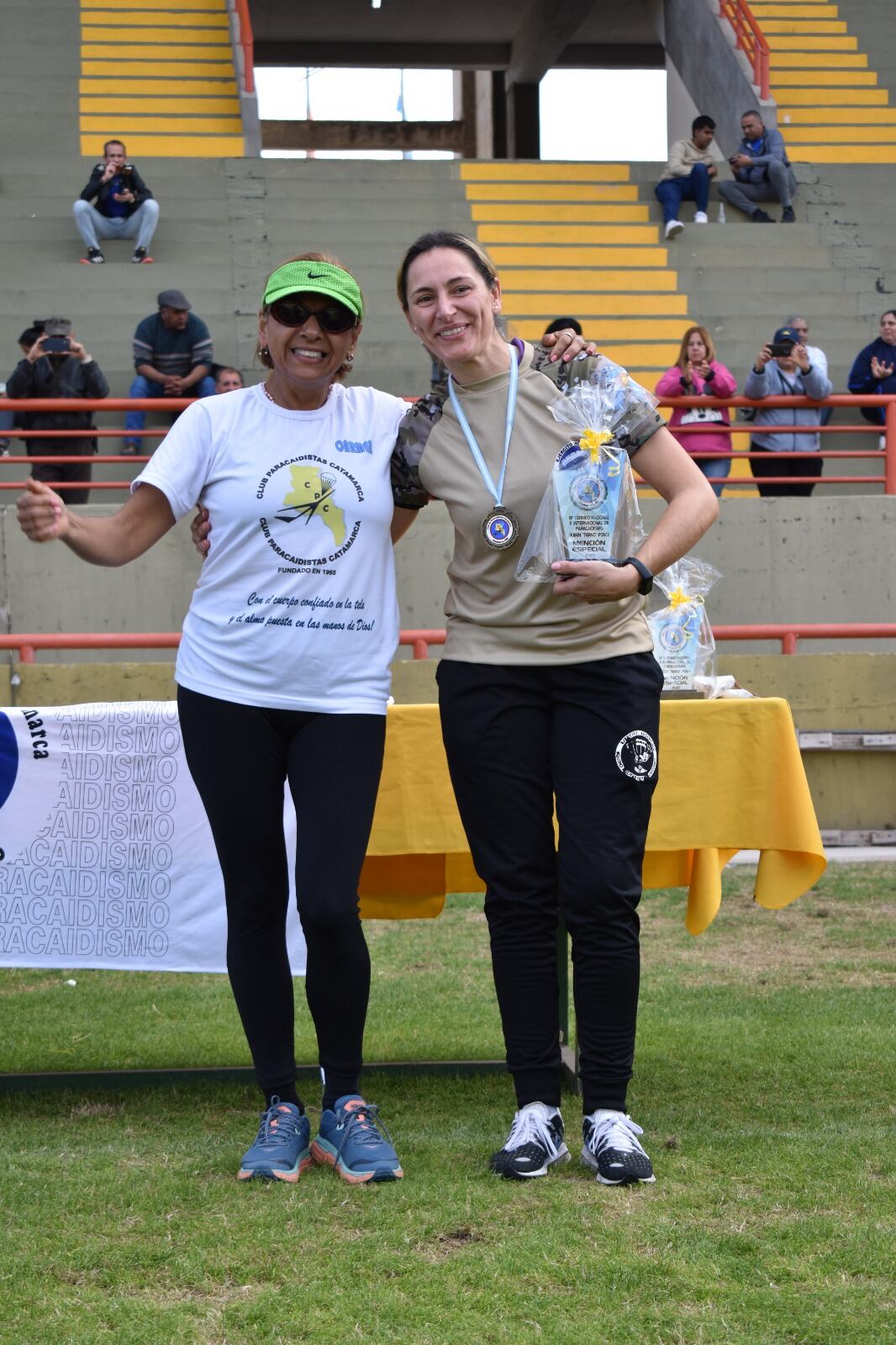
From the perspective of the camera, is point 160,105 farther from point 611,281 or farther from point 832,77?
point 832,77

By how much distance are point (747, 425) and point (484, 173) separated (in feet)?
22.7

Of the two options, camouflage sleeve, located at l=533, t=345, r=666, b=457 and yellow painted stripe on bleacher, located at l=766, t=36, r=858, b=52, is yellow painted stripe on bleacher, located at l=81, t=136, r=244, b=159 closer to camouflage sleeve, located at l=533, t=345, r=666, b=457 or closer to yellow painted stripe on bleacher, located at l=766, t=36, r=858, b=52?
yellow painted stripe on bleacher, located at l=766, t=36, r=858, b=52

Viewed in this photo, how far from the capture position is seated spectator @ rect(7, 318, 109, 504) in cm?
977

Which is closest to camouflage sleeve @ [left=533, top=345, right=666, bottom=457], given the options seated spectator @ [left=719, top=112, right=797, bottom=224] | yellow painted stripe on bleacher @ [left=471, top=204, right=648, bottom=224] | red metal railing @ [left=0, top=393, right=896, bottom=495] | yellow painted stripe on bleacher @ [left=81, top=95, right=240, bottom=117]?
red metal railing @ [left=0, top=393, right=896, bottom=495]

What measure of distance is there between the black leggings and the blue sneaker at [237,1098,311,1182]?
0.05 meters

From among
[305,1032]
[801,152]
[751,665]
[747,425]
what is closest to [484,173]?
[801,152]

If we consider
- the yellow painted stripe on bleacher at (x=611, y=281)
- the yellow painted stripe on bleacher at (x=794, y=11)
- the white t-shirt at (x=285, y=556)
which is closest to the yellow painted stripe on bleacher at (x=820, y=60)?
the yellow painted stripe on bleacher at (x=794, y=11)

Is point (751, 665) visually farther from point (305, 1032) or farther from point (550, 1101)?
point (550, 1101)

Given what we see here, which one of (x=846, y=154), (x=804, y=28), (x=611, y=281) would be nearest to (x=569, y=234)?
(x=611, y=281)

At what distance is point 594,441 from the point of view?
9.42 ft

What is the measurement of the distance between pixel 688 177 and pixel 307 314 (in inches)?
514

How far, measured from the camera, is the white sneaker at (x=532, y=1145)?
118 inches

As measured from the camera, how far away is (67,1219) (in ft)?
9.23

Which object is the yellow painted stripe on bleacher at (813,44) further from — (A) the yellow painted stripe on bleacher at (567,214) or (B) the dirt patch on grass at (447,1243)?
(B) the dirt patch on grass at (447,1243)
